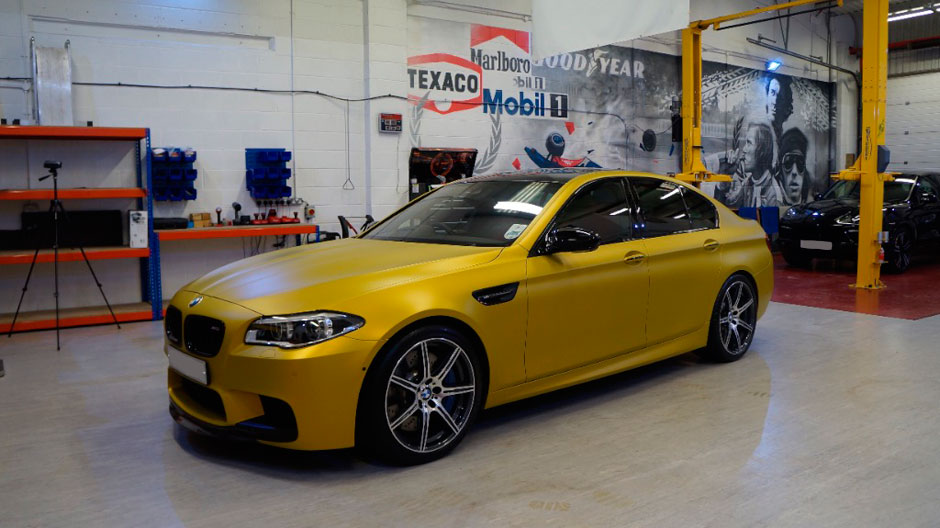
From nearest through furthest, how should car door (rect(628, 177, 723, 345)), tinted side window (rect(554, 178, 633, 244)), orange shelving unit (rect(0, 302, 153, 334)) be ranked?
tinted side window (rect(554, 178, 633, 244)) < car door (rect(628, 177, 723, 345)) < orange shelving unit (rect(0, 302, 153, 334))

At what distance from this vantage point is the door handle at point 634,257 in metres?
4.03

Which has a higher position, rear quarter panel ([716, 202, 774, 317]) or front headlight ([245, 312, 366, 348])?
rear quarter panel ([716, 202, 774, 317])

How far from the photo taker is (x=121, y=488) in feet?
9.89

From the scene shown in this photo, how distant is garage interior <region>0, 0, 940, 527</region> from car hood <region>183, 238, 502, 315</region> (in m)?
0.73

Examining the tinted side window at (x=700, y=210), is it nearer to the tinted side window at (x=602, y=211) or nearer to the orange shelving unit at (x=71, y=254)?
the tinted side window at (x=602, y=211)

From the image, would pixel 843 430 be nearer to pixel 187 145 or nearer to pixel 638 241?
pixel 638 241

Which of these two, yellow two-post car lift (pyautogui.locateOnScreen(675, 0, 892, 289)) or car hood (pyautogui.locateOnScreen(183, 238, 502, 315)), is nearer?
car hood (pyautogui.locateOnScreen(183, 238, 502, 315))

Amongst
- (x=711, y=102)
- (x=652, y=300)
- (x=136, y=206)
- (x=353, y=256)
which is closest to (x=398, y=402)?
(x=353, y=256)

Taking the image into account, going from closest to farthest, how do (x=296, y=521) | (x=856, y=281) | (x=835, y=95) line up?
(x=296, y=521) < (x=856, y=281) < (x=835, y=95)

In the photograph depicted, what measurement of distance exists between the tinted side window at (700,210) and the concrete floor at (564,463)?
94 centimetres

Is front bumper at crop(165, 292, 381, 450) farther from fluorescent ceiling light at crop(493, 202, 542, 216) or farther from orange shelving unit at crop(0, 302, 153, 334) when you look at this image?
orange shelving unit at crop(0, 302, 153, 334)

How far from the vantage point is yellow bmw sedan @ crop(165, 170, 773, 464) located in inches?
117

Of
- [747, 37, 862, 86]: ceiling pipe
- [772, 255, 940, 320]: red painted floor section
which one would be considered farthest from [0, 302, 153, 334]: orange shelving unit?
[747, 37, 862, 86]: ceiling pipe

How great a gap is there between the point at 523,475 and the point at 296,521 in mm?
944
